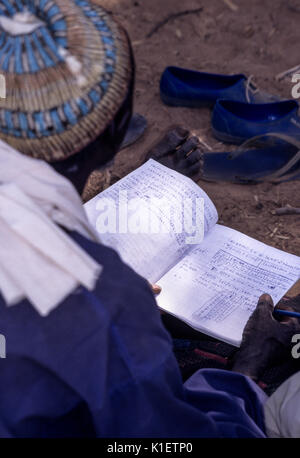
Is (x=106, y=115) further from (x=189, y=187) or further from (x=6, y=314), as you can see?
(x=189, y=187)

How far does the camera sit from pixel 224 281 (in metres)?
1.91

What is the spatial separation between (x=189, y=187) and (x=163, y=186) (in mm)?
105

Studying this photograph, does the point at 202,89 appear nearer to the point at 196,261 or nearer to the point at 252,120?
the point at 252,120

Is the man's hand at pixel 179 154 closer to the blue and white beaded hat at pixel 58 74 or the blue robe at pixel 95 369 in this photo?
the blue and white beaded hat at pixel 58 74

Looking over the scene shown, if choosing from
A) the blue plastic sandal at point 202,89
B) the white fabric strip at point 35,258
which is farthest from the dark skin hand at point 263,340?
the blue plastic sandal at point 202,89

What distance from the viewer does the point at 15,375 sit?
1.04m

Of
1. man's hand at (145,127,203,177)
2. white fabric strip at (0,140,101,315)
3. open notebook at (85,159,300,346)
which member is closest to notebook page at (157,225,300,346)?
open notebook at (85,159,300,346)

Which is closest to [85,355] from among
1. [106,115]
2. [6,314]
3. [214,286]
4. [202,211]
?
[6,314]

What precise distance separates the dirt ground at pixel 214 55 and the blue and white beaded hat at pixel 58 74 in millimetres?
1467

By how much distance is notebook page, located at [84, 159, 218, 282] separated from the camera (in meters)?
1.88

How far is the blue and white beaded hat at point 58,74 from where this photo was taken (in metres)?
1.07

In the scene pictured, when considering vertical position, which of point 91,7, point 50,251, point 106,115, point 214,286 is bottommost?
point 214,286

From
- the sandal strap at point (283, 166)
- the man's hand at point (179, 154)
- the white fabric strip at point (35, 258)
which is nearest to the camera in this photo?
the white fabric strip at point (35, 258)

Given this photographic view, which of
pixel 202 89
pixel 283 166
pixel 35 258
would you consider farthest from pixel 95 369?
pixel 202 89
